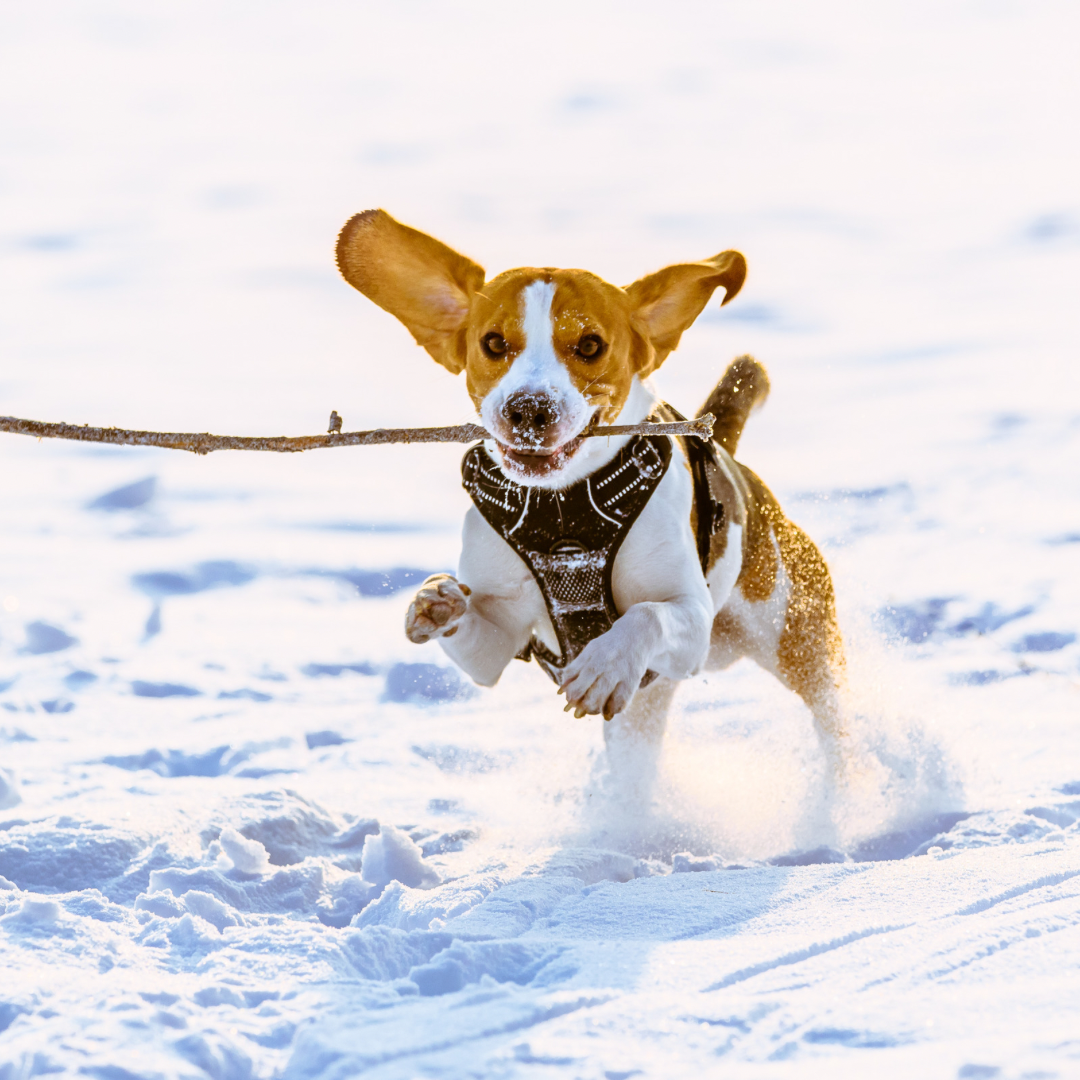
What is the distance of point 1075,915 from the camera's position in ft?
9.57

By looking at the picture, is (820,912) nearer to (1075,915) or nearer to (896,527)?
(1075,915)

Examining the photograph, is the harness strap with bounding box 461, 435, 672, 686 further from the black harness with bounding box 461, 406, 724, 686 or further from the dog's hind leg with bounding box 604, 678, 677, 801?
the dog's hind leg with bounding box 604, 678, 677, 801

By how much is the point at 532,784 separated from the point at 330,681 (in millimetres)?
2350

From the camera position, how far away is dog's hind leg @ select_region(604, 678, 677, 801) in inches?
201

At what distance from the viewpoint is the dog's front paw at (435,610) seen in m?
3.74

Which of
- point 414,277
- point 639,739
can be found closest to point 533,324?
point 414,277

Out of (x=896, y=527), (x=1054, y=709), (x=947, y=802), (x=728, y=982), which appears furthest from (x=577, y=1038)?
(x=896, y=527)

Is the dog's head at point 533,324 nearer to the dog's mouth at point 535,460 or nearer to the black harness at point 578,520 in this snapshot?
the dog's mouth at point 535,460

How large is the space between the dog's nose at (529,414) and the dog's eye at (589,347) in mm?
255

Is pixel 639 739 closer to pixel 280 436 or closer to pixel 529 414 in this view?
pixel 529 414

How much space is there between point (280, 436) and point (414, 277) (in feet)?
2.78

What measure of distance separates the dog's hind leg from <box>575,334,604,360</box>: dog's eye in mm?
1738

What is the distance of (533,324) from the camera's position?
3729 millimetres

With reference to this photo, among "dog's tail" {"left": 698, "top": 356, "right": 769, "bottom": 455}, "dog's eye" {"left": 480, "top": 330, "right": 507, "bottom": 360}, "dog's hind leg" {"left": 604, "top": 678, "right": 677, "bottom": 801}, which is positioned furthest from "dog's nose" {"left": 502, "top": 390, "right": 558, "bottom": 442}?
"dog's hind leg" {"left": 604, "top": 678, "right": 677, "bottom": 801}
